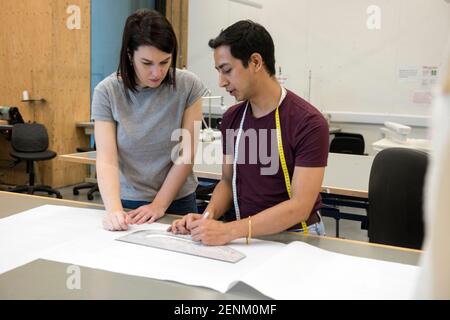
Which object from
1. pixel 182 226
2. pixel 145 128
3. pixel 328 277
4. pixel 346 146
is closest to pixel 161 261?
pixel 182 226

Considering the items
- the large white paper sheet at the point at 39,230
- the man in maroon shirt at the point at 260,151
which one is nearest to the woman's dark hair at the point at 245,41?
the man in maroon shirt at the point at 260,151

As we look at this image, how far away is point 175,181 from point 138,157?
165 millimetres

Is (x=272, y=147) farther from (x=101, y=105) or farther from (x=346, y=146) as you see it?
(x=346, y=146)

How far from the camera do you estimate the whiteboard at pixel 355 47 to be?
5414 millimetres

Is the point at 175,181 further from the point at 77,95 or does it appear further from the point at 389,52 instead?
the point at 389,52

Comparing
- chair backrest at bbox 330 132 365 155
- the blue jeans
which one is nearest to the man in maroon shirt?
the blue jeans

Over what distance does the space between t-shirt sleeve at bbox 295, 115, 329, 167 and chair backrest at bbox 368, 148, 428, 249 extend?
392mm

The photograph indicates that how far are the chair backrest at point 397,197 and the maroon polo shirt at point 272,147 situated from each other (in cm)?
32

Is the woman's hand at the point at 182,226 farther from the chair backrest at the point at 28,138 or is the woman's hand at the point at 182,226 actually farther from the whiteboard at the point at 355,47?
the whiteboard at the point at 355,47

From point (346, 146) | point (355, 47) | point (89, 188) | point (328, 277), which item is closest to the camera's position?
point (328, 277)

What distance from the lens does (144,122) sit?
5.39ft

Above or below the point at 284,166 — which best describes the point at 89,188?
below

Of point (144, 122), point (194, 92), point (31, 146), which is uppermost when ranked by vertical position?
point (194, 92)

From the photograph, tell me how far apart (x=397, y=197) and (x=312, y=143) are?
0.48 m
